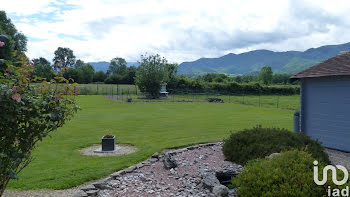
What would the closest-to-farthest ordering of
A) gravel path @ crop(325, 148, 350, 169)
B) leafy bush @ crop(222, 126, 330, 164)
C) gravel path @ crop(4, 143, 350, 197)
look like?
gravel path @ crop(4, 143, 350, 197) < leafy bush @ crop(222, 126, 330, 164) < gravel path @ crop(325, 148, 350, 169)

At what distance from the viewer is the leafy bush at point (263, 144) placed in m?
7.41

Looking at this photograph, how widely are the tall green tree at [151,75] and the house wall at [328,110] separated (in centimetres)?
3392

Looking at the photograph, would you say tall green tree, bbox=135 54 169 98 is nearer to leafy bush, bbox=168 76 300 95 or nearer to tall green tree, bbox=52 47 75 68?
leafy bush, bbox=168 76 300 95

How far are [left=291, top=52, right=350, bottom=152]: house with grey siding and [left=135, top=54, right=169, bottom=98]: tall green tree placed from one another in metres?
33.8

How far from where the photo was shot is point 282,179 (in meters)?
4.78

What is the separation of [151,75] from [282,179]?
133 feet

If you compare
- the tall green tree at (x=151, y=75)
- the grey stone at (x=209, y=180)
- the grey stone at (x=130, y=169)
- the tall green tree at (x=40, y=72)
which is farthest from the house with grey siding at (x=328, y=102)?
the tall green tree at (x=151, y=75)

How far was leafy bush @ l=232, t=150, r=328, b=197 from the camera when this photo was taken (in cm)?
452

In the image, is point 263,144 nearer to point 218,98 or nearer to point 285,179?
point 285,179

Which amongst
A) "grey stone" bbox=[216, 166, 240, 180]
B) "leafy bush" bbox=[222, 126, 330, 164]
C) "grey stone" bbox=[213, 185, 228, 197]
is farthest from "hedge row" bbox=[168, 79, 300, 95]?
"grey stone" bbox=[213, 185, 228, 197]

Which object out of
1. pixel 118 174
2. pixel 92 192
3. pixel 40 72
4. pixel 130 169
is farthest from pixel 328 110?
pixel 40 72

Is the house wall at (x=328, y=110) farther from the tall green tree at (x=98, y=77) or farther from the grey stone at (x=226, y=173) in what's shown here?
the tall green tree at (x=98, y=77)

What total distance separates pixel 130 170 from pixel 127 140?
179 inches

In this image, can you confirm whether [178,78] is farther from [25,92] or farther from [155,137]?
[25,92]
